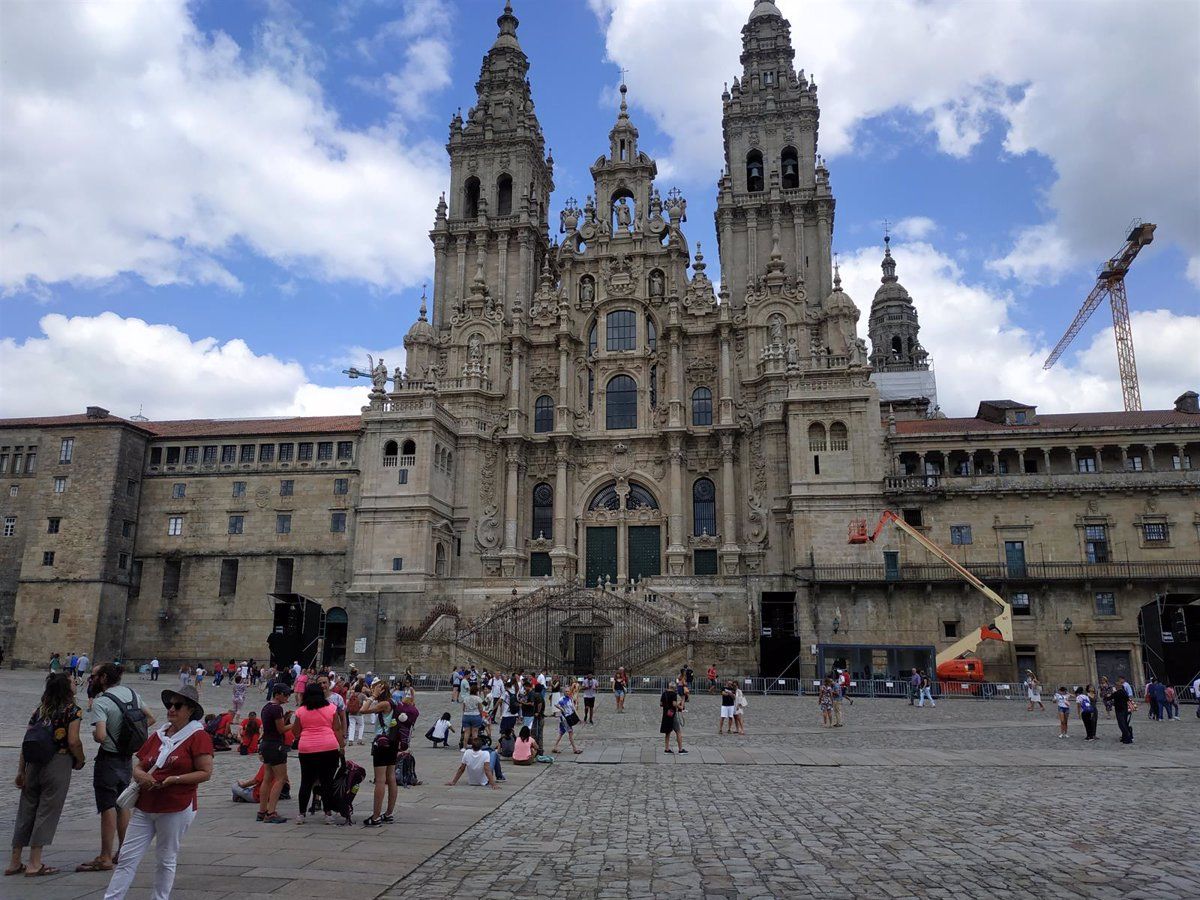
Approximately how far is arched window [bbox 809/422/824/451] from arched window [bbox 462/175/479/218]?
1142 inches

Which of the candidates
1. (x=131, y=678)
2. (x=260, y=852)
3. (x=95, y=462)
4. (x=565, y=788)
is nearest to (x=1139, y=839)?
(x=565, y=788)

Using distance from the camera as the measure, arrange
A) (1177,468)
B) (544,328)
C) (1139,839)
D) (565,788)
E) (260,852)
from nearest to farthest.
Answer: (260,852) < (1139,839) < (565,788) < (1177,468) < (544,328)

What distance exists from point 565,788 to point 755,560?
39.1 m

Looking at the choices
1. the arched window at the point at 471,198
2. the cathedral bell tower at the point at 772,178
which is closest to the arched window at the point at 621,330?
the cathedral bell tower at the point at 772,178

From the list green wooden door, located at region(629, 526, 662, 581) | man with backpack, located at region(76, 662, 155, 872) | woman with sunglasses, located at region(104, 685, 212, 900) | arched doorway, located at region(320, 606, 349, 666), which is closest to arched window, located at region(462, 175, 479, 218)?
green wooden door, located at region(629, 526, 662, 581)

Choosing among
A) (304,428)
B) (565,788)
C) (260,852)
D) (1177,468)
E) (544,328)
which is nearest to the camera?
(260,852)

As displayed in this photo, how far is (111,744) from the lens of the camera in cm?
948

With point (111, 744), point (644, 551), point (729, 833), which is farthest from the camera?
point (644, 551)

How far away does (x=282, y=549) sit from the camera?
54906mm

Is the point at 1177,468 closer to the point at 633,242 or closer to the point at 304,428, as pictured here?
the point at 633,242

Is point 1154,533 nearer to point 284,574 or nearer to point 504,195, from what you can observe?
point 504,195

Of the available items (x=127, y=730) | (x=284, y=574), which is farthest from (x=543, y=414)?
(x=127, y=730)

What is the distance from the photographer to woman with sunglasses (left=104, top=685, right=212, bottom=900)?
23.7 ft

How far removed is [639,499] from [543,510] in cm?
629
